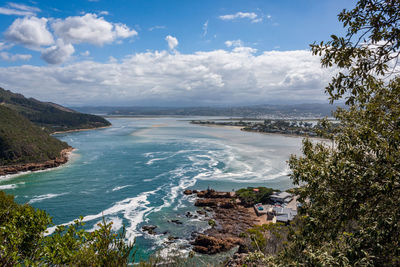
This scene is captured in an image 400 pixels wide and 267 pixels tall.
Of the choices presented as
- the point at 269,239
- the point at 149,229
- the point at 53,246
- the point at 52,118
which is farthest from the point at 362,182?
the point at 52,118

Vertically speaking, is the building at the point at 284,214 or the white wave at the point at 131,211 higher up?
the building at the point at 284,214

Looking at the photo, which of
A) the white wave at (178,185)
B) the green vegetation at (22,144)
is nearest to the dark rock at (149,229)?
the white wave at (178,185)

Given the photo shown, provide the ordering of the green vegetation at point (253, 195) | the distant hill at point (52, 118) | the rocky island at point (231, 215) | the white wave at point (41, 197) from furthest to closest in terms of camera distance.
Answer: the distant hill at point (52, 118), the white wave at point (41, 197), the green vegetation at point (253, 195), the rocky island at point (231, 215)

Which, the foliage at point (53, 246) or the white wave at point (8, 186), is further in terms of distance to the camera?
the white wave at point (8, 186)

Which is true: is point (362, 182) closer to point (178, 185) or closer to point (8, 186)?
point (178, 185)

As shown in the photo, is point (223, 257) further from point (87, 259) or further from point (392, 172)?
point (392, 172)

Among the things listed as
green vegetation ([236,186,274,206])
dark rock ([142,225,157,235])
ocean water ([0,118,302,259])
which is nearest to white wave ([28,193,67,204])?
ocean water ([0,118,302,259])

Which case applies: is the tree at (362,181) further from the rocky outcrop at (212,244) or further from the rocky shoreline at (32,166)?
the rocky shoreline at (32,166)
